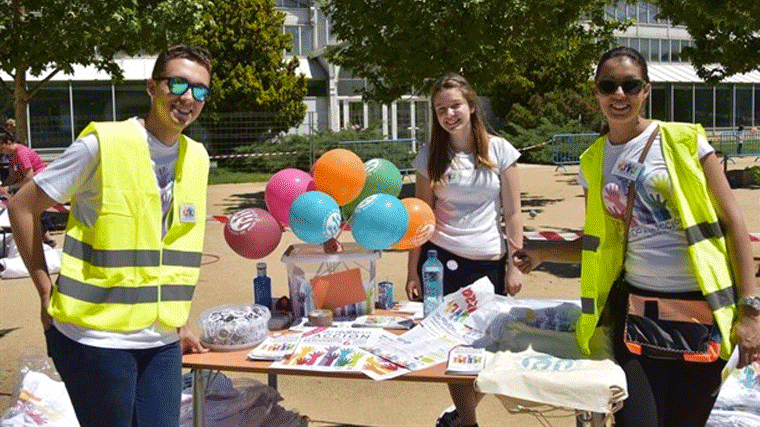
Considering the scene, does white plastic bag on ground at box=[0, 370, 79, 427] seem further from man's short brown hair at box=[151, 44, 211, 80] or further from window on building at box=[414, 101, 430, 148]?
window on building at box=[414, 101, 430, 148]

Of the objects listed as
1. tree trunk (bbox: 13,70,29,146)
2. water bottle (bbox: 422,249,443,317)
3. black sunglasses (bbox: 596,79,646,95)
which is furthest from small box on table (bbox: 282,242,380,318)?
tree trunk (bbox: 13,70,29,146)

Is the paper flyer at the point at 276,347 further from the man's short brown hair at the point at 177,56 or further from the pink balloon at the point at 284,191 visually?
the man's short brown hair at the point at 177,56

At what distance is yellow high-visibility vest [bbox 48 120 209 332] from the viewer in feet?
8.86

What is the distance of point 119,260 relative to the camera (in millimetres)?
2740

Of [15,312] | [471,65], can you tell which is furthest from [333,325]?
[471,65]

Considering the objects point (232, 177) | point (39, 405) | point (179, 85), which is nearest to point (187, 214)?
point (179, 85)

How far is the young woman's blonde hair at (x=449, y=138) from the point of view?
4203 millimetres

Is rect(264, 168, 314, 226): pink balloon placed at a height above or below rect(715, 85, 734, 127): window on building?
below

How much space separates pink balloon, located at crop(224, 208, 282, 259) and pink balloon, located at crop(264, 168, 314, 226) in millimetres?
121

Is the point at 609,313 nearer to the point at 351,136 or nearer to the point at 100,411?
the point at 100,411

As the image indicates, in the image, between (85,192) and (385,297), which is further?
(385,297)

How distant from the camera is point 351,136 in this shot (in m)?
25.3

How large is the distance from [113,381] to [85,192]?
0.64 metres

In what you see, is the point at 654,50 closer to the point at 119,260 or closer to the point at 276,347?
the point at 276,347
